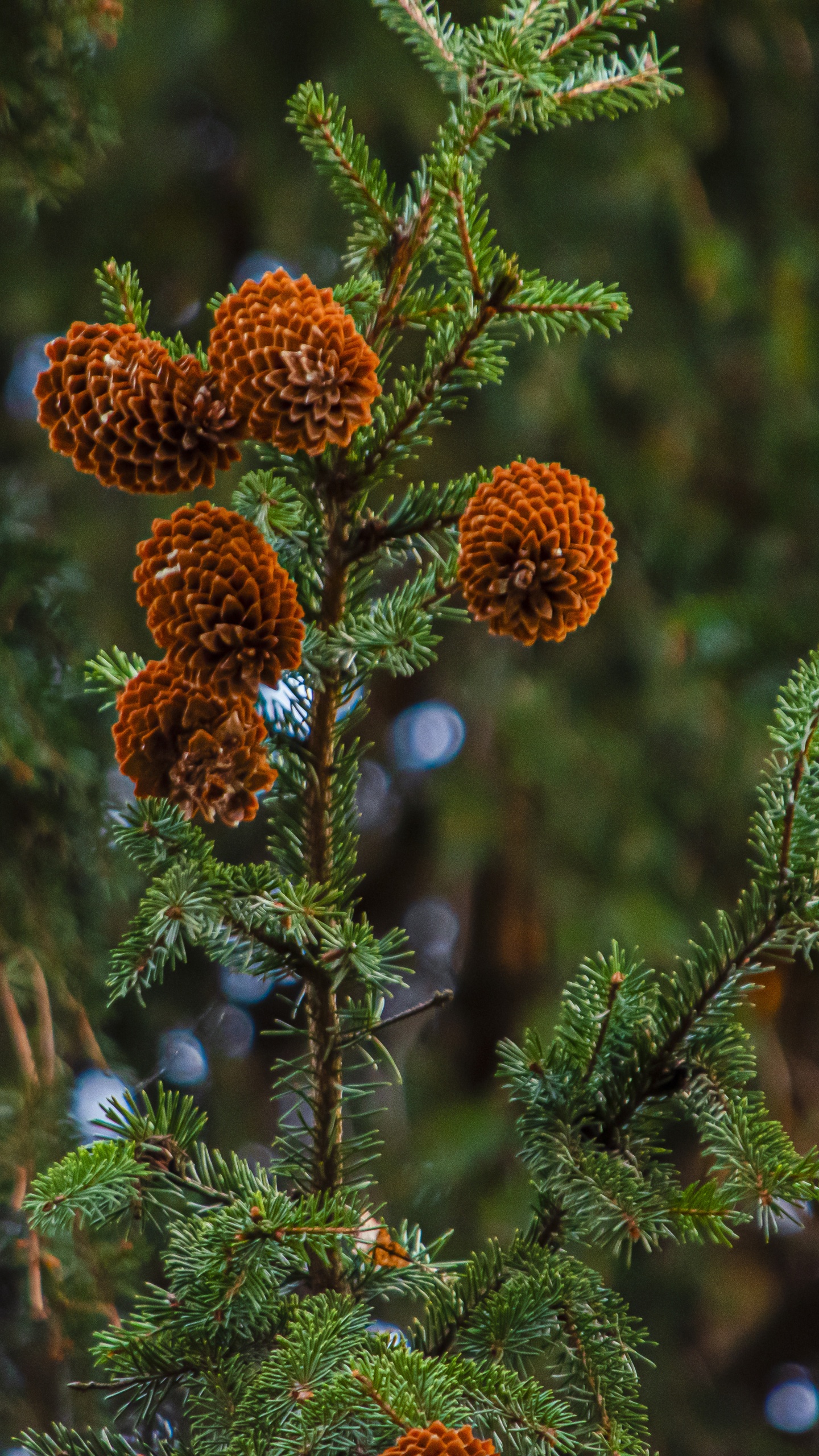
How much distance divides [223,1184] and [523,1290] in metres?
0.14

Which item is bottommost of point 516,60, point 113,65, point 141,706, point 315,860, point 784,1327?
point 784,1327

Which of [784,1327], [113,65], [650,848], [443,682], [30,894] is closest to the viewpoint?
[30,894]

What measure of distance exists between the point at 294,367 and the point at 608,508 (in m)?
1.68

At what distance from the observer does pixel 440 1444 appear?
425 millimetres

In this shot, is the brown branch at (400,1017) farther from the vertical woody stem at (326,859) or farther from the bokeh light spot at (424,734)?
the bokeh light spot at (424,734)

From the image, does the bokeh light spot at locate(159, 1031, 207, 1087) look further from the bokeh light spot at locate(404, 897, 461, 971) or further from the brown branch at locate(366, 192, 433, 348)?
the brown branch at locate(366, 192, 433, 348)

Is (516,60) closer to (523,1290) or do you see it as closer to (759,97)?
(523,1290)

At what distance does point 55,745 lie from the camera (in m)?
1.14

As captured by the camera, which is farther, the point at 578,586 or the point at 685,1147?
the point at 685,1147

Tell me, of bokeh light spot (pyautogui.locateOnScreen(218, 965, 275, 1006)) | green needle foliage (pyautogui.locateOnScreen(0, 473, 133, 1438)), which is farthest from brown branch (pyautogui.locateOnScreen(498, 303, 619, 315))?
bokeh light spot (pyautogui.locateOnScreen(218, 965, 275, 1006))

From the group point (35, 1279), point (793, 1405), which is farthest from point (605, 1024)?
point (793, 1405)

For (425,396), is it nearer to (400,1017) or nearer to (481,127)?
(481,127)

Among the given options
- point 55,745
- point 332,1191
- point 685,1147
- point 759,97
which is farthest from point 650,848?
point 332,1191

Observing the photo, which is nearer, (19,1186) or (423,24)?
(423,24)
